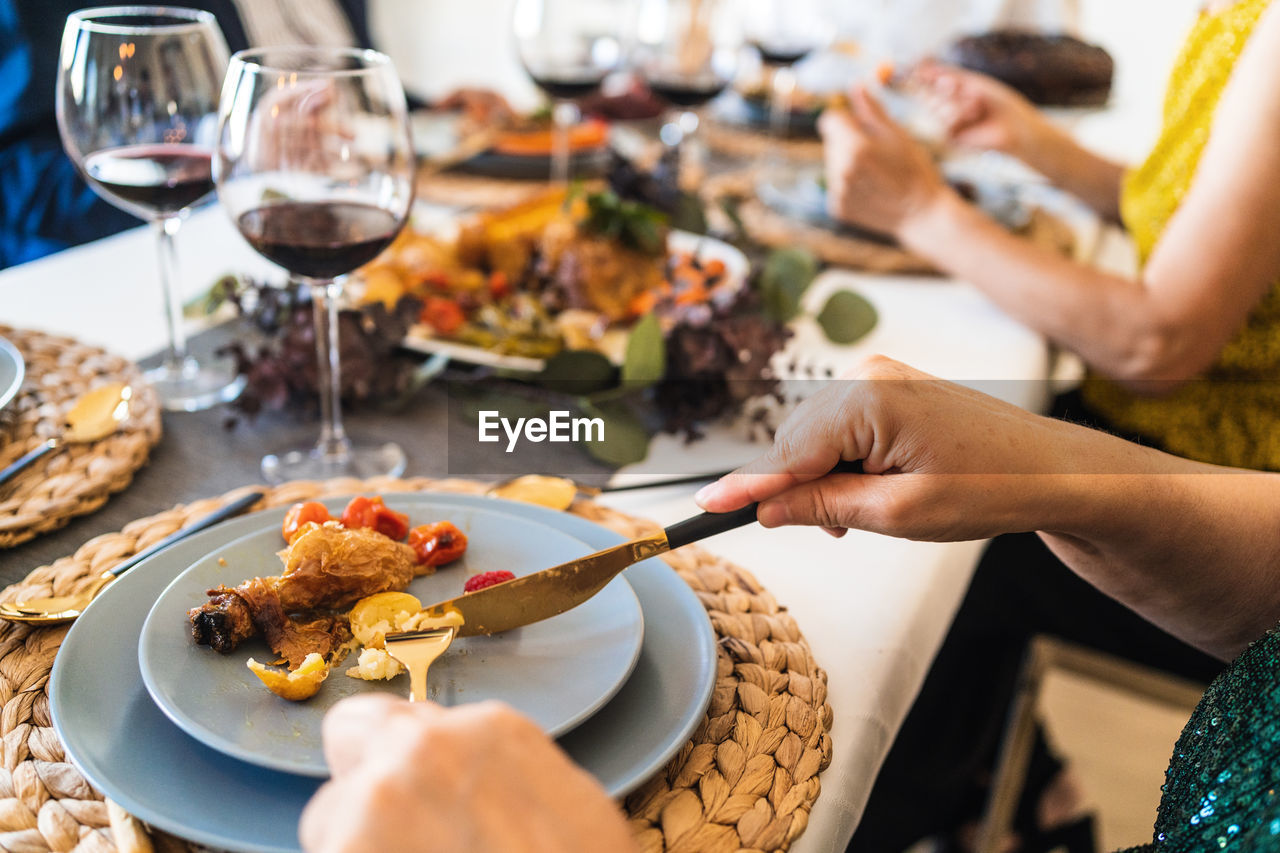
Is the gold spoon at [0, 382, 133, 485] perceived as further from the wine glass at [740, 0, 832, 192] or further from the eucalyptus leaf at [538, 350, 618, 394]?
the wine glass at [740, 0, 832, 192]

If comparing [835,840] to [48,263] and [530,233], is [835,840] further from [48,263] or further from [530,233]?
[48,263]

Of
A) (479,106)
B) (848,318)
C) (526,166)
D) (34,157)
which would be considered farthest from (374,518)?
(34,157)

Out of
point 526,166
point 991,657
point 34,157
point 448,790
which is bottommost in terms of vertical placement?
point 991,657

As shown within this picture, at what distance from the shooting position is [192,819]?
0.40 meters

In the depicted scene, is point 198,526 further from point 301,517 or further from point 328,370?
point 328,370

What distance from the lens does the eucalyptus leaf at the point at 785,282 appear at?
108cm

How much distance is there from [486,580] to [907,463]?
0.74 ft

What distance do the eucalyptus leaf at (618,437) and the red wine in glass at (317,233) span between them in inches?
8.7

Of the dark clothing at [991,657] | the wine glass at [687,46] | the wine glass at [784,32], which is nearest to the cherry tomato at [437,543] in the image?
the dark clothing at [991,657]

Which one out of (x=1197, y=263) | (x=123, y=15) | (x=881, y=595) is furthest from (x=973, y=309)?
(x=123, y=15)

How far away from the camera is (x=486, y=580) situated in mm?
535

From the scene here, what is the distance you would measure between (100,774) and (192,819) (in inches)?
1.8

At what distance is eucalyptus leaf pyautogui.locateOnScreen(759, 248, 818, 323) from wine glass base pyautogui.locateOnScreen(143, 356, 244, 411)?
529mm

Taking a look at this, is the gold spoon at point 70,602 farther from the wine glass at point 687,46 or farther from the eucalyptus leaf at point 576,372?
the wine glass at point 687,46
